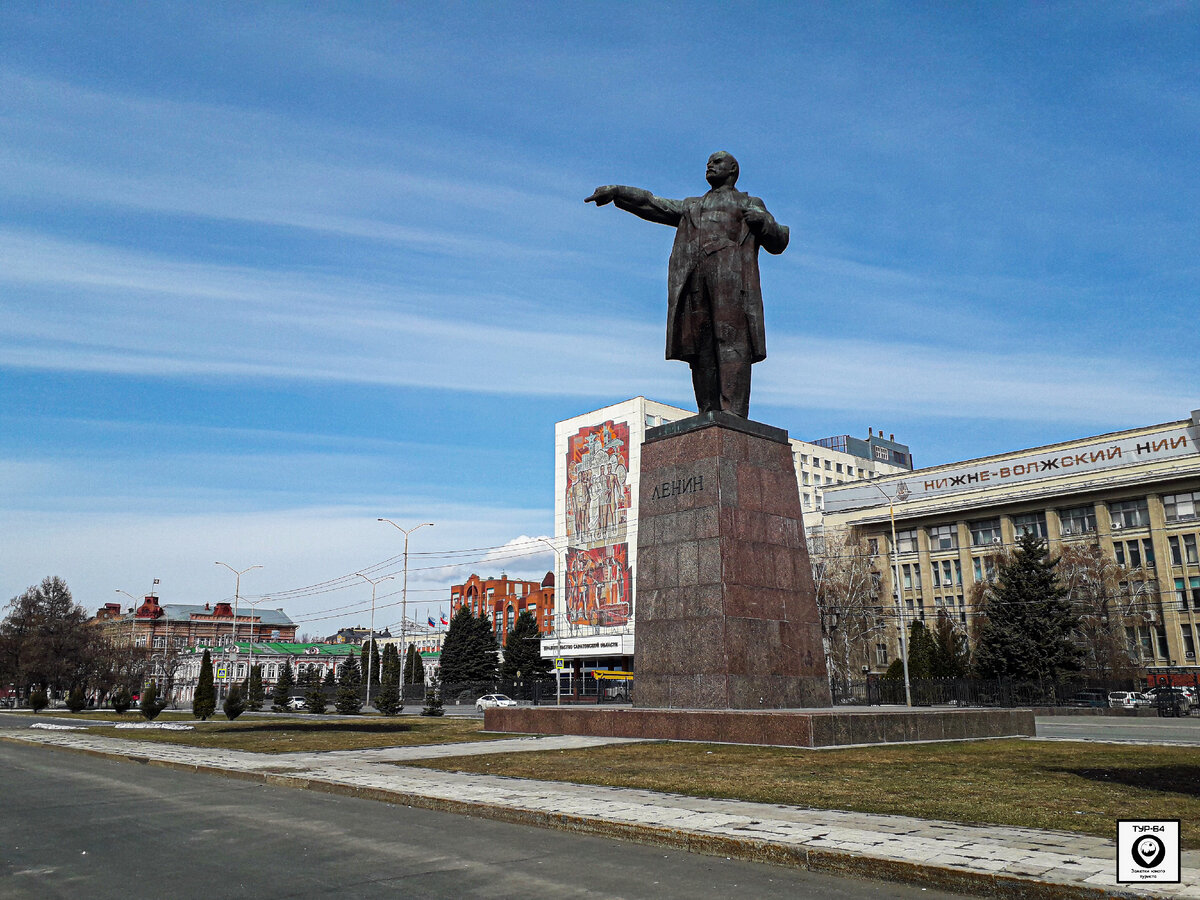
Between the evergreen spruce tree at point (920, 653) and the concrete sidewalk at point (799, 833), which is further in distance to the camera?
the evergreen spruce tree at point (920, 653)

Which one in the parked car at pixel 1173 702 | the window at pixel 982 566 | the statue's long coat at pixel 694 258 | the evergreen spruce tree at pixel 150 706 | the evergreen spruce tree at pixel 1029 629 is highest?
the statue's long coat at pixel 694 258

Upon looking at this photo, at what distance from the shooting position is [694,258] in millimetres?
19453

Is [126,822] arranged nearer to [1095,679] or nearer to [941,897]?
[941,897]

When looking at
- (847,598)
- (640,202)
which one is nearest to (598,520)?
(847,598)

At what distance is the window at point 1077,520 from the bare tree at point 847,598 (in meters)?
15.1

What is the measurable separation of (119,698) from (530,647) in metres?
55.6

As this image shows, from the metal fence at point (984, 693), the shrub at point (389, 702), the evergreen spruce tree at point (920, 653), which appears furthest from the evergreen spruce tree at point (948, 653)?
the shrub at point (389, 702)

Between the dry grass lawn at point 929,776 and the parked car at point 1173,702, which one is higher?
the dry grass lawn at point 929,776

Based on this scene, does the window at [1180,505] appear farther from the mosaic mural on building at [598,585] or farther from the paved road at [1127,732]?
the mosaic mural on building at [598,585]

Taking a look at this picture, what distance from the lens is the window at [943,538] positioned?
78688 millimetres

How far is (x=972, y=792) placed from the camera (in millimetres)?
9461

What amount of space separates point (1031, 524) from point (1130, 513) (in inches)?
297

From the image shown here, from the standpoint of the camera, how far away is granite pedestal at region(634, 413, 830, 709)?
16.7 metres

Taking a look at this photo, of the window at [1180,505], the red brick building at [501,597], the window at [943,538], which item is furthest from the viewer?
the red brick building at [501,597]
